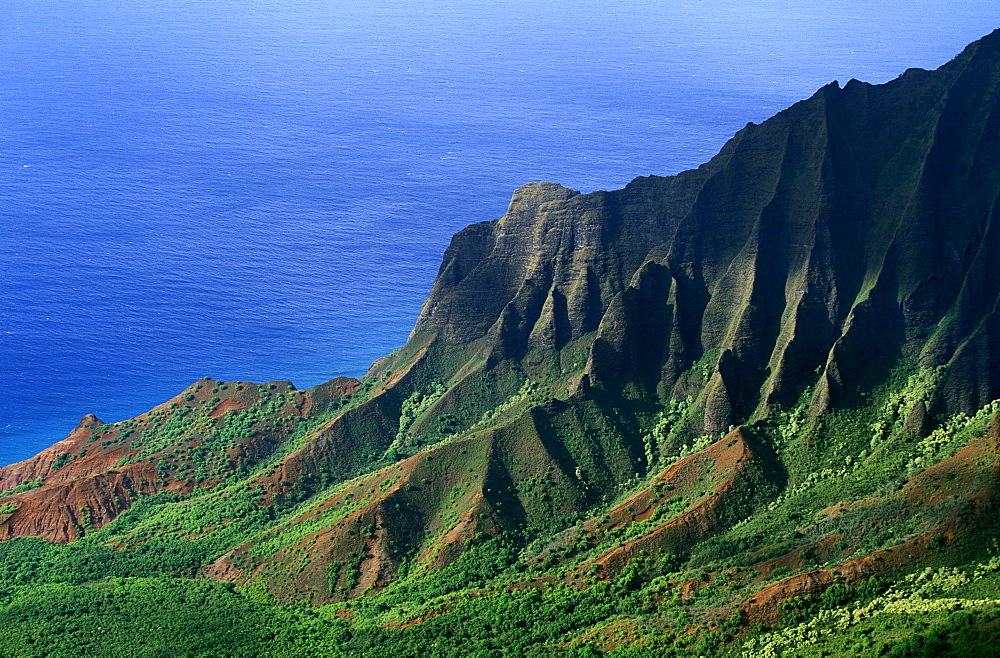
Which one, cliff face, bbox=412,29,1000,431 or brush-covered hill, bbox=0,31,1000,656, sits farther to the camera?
cliff face, bbox=412,29,1000,431

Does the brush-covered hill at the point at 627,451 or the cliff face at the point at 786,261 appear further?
the cliff face at the point at 786,261

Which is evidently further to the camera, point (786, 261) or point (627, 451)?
point (786, 261)

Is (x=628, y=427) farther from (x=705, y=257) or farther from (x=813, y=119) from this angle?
(x=813, y=119)

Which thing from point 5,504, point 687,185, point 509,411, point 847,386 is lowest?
point 847,386

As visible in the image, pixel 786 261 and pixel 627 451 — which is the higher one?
pixel 786 261

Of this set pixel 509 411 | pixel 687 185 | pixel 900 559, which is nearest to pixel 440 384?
pixel 509 411

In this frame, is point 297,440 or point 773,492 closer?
point 773,492

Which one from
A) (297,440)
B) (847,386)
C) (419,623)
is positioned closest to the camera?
(419,623)

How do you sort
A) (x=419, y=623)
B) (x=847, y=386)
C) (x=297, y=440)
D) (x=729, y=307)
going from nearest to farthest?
(x=419, y=623) < (x=847, y=386) < (x=729, y=307) < (x=297, y=440)
